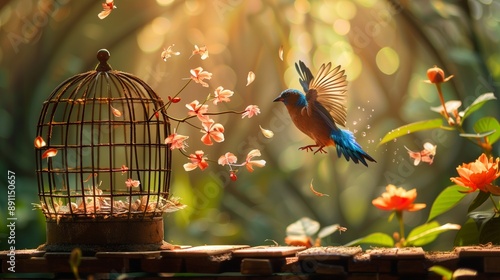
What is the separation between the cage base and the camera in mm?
2895

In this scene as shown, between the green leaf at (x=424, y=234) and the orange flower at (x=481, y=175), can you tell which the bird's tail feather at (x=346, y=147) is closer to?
the orange flower at (x=481, y=175)

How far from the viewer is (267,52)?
4.76 m

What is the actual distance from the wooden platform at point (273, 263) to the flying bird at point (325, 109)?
14.2 inches

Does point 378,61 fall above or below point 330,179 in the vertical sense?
above

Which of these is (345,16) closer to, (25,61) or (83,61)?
(83,61)

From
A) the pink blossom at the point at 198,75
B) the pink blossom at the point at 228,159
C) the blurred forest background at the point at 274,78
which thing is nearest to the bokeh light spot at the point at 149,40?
the blurred forest background at the point at 274,78

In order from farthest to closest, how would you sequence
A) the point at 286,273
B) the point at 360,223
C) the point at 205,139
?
the point at 360,223, the point at 205,139, the point at 286,273

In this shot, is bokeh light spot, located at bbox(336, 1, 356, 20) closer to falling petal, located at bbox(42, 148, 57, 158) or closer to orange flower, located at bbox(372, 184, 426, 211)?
orange flower, located at bbox(372, 184, 426, 211)

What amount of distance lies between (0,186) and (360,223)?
79.3 inches

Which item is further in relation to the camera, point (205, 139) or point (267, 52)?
point (267, 52)

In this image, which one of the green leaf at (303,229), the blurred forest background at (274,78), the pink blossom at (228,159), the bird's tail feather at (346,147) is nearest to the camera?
the bird's tail feather at (346,147)

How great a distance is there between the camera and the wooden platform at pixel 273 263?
2607 mm

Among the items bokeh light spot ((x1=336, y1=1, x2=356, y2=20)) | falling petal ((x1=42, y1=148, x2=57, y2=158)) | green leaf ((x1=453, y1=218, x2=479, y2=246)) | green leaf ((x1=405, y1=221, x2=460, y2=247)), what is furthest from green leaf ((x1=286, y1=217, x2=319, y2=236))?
bokeh light spot ((x1=336, y1=1, x2=356, y2=20))

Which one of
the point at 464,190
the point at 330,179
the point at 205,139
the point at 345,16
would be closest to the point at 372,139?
the point at 330,179
